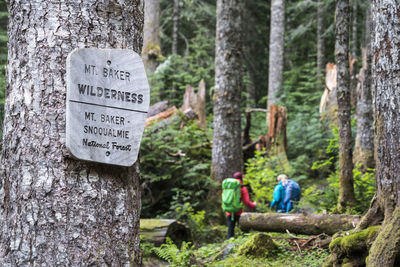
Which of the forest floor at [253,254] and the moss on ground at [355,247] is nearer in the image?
the moss on ground at [355,247]

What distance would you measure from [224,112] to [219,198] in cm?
234

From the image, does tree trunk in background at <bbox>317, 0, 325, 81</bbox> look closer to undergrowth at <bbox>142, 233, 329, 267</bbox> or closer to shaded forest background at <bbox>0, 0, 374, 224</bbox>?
shaded forest background at <bbox>0, 0, 374, 224</bbox>

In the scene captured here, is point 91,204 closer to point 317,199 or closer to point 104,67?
point 104,67

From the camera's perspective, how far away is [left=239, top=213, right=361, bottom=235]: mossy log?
267 inches

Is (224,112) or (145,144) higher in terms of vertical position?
(224,112)

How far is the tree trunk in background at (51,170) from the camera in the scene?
248 centimetres

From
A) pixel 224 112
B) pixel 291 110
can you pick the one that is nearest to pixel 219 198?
pixel 224 112

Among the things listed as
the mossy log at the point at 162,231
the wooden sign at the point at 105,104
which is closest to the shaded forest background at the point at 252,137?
the mossy log at the point at 162,231

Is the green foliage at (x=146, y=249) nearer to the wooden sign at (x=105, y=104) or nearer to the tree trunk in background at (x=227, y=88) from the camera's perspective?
the tree trunk in background at (x=227, y=88)

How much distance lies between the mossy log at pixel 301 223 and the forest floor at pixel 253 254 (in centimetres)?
15

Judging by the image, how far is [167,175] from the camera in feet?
37.1

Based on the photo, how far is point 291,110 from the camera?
20.2 m

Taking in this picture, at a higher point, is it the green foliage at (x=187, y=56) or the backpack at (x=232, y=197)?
the green foliage at (x=187, y=56)

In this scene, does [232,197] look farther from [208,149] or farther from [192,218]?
[208,149]
